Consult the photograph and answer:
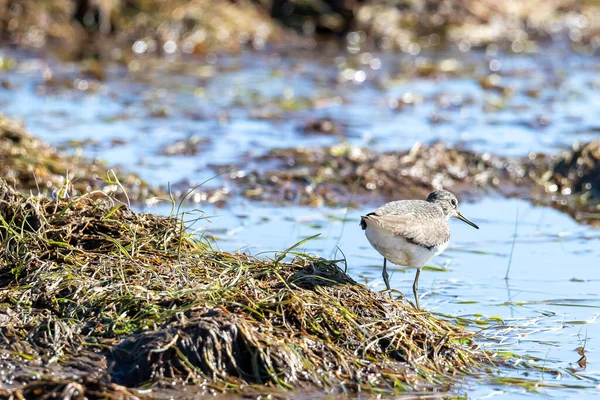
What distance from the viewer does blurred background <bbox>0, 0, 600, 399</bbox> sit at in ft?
24.1

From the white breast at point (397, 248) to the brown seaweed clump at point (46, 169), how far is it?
3193 millimetres

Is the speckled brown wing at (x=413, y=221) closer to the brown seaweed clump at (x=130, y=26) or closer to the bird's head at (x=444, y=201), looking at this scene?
the bird's head at (x=444, y=201)

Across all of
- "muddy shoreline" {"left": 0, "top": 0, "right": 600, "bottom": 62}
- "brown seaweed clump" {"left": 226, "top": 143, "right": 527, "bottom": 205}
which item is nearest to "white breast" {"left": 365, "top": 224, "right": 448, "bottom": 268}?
"brown seaweed clump" {"left": 226, "top": 143, "right": 527, "bottom": 205}

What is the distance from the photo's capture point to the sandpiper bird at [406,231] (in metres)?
5.82

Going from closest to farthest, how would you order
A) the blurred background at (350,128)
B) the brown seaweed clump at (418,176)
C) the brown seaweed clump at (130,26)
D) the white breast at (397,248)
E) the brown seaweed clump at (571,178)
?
the white breast at (397,248) → the blurred background at (350,128) → the brown seaweed clump at (418,176) → the brown seaweed clump at (571,178) → the brown seaweed clump at (130,26)

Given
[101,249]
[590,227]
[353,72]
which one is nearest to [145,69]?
[353,72]

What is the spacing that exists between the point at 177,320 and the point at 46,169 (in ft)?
14.1

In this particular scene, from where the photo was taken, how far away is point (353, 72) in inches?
580

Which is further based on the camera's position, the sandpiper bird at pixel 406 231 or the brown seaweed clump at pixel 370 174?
the brown seaweed clump at pixel 370 174

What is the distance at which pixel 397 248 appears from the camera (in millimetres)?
5961

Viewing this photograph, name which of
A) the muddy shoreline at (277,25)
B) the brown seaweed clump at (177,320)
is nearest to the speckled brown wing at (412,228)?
the brown seaweed clump at (177,320)

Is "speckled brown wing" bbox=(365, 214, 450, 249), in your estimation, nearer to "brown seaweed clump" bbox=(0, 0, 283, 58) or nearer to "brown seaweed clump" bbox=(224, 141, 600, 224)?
"brown seaweed clump" bbox=(224, 141, 600, 224)

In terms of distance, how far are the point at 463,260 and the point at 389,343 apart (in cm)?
251

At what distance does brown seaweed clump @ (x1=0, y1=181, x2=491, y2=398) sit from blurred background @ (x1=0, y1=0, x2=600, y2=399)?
337mm
